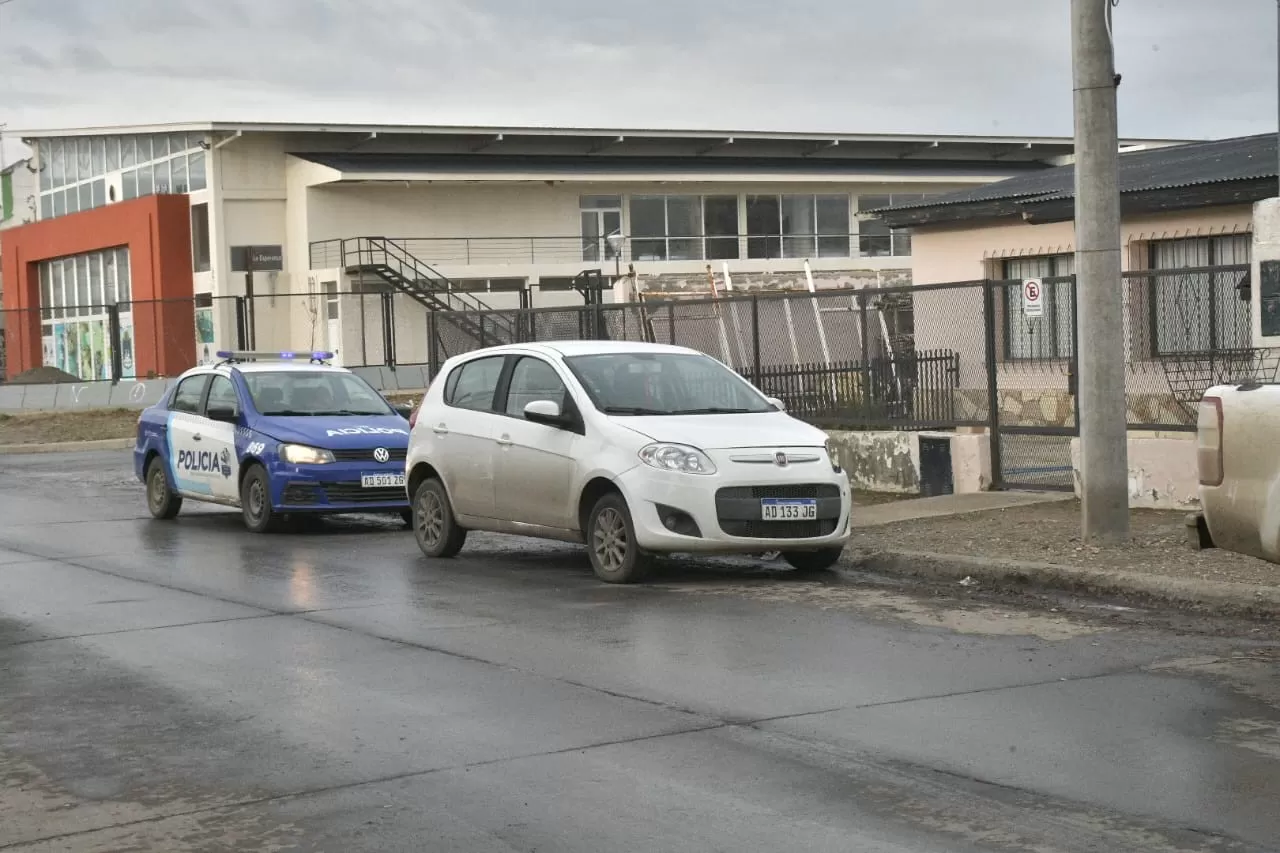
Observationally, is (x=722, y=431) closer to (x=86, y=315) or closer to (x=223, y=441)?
(x=223, y=441)

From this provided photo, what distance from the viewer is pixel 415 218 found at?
54.0 metres

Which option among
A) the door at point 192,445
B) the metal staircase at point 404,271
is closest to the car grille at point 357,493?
the door at point 192,445

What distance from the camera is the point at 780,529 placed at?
12.2 m

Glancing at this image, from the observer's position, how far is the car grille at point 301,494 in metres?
16.3

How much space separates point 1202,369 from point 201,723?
10801 mm

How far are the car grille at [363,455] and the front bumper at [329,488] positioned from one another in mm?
45

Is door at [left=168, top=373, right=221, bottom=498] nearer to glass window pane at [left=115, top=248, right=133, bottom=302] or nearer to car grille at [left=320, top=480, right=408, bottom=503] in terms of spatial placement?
car grille at [left=320, top=480, right=408, bottom=503]

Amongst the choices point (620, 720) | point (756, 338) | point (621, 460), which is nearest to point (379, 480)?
point (621, 460)

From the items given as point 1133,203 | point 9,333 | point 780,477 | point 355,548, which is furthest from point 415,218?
point 780,477

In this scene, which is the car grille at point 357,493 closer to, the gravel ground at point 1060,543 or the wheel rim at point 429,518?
the wheel rim at point 429,518

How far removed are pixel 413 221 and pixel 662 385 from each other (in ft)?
137

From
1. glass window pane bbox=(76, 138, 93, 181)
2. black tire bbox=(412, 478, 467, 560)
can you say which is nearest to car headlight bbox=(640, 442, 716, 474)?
black tire bbox=(412, 478, 467, 560)

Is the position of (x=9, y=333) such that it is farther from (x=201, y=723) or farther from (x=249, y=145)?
(x=201, y=723)

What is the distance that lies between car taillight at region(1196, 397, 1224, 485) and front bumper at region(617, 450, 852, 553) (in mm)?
3954
